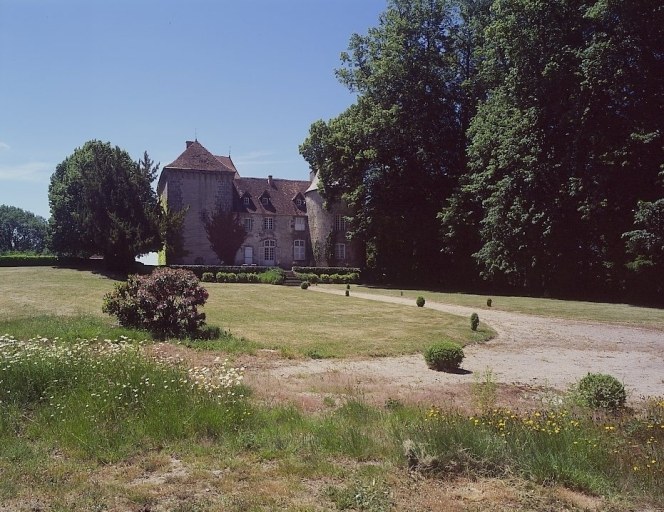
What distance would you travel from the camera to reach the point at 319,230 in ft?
178

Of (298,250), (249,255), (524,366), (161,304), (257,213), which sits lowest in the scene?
(524,366)

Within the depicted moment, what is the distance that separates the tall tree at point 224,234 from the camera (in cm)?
5175

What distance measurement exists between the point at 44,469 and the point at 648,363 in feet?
42.5

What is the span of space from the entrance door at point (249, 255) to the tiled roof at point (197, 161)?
786cm

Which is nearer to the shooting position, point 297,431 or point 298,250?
point 297,431

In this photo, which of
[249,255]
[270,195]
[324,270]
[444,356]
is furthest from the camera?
[270,195]

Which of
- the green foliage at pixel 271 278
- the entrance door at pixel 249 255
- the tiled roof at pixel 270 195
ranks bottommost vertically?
the green foliage at pixel 271 278

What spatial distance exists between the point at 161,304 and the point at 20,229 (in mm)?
104381

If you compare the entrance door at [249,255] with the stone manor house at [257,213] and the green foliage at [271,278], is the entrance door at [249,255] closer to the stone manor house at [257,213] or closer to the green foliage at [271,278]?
the stone manor house at [257,213]

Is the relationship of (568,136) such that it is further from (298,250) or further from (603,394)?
(298,250)

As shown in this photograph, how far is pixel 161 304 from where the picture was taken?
14.2 meters

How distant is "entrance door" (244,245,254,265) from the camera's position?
5412 centimetres

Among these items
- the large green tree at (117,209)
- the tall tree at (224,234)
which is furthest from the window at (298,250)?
the large green tree at (117,209)

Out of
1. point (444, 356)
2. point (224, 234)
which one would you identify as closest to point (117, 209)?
point (224, 234)
